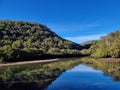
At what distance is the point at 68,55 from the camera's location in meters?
177

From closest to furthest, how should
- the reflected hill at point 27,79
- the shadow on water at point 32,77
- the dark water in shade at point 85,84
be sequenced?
the dark water in shade at point 85,84
the reflected hill at point 27,79
the shadow on water at point 32,77

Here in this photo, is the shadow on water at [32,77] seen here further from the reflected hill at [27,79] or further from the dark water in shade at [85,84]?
the dark water in shade at [85,84]

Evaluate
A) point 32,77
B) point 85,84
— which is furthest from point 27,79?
point 85,84

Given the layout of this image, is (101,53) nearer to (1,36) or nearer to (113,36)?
(113,36)

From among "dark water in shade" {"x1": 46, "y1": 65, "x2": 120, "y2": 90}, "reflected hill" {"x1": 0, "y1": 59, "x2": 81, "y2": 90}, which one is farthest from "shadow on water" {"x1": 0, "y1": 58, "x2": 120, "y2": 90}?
"dark water in shade" {"x1": 46, "y1": 65, "x2": 120, "y2": 90}

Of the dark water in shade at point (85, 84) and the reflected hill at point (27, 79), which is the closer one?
the dark water in shade at point (85, 84)

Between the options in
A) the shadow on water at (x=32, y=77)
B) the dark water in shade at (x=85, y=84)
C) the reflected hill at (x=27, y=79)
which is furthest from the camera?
the shadow on water at (x=32, y=77)

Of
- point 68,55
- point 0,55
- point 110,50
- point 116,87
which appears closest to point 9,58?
point 0,55

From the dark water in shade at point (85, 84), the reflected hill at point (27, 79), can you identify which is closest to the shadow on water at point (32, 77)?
the reflected hill at point (27, 79)

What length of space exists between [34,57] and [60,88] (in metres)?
101

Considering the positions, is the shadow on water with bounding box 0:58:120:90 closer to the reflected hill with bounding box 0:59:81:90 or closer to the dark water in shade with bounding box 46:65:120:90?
the reflected hill with bounding box 0:59:81:90

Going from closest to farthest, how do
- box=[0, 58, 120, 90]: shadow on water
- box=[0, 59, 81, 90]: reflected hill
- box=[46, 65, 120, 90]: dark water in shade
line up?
box=[46, 65, 120, 90]: dark water in shade, box=[0, 59, 81, 90]: reflected hill, box=[0, 58, 120, 90]: shadow on water

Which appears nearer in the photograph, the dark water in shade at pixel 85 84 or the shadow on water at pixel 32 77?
the dark water in shade at pixel 85 84

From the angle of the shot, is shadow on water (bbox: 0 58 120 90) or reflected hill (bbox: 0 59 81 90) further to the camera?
shadow on water (bbox: 0 58 120 90)
